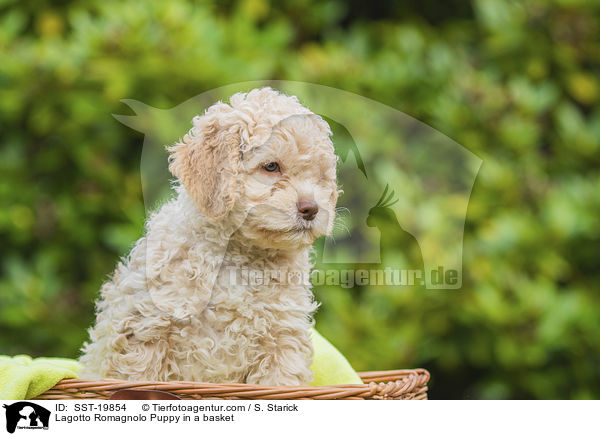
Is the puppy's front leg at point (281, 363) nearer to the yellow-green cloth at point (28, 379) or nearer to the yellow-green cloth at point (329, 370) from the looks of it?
A: the yellow-green cloth at point (329, 370)

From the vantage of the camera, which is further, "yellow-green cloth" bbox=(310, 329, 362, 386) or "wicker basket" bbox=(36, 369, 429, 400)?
"yellow-green cloth" bbox=(310, 329, 362, 386)

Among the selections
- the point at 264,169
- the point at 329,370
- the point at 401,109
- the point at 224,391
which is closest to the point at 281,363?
the point at 224,391

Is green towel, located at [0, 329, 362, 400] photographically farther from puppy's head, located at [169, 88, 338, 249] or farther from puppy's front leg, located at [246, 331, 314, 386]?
puppy's head, located at [169, 88, 338, 249]

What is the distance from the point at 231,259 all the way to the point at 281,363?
21 centimetres

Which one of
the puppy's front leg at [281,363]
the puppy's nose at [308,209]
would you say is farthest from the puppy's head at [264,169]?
the puppy's front leg at [281,363]

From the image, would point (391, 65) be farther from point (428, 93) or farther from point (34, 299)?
point (34, 299)

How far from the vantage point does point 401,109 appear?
1.88 m

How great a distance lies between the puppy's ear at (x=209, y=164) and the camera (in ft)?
3.64

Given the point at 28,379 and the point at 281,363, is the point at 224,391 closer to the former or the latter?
the point at 281,363

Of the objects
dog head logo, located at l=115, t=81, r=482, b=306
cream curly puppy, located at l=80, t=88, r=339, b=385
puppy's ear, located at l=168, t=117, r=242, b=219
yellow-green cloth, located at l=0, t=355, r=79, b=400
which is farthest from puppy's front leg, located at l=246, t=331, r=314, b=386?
yellow-green cloth, located at l=0, t=355, r=79, b=400
